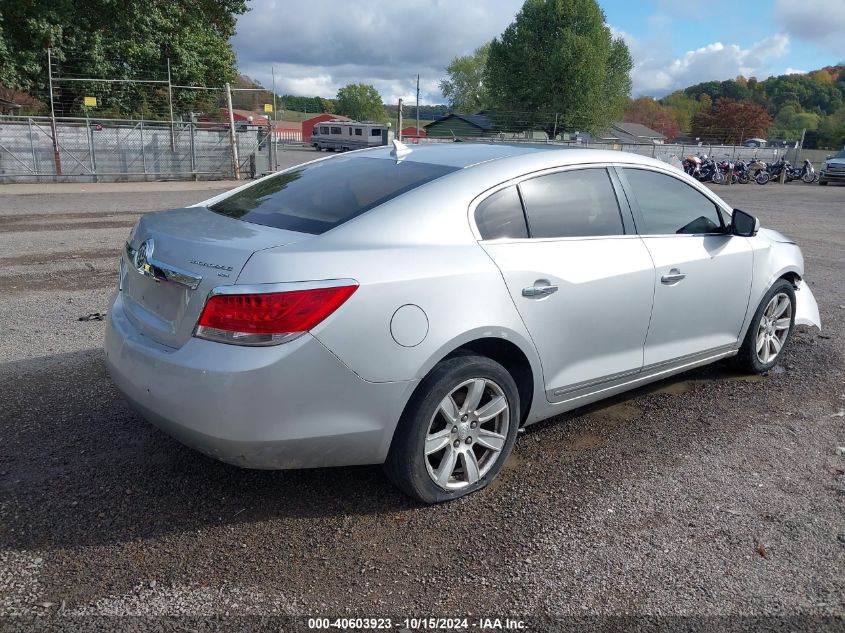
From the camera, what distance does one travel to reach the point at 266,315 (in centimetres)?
A: 268

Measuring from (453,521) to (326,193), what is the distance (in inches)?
67.5

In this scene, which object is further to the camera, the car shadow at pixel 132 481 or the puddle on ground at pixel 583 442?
the puddle on ground at pixel 583 442

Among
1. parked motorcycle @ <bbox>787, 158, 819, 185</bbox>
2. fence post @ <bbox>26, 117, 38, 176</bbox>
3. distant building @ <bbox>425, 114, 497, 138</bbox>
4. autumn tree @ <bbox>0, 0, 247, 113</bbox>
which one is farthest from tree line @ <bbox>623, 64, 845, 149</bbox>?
fence post @ <bbox>26, 117, 38, 176</bbox>

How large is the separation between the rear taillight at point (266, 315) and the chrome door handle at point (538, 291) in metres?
1.01

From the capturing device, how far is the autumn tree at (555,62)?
62188 mm

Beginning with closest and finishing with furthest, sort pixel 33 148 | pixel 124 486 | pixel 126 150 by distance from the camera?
pixel 124 486
pixel 33 148
pixel 126 150

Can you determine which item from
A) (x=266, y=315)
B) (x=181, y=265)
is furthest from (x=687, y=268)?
(x=181, y=265)

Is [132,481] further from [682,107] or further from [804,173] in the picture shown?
[682,107]

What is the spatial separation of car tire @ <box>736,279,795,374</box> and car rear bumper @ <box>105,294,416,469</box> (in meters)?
3.08

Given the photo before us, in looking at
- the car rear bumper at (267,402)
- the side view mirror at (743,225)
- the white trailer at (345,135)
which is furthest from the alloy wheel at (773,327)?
the white trailer at (345,135)

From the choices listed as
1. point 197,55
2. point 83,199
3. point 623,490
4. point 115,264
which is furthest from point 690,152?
point 623,490

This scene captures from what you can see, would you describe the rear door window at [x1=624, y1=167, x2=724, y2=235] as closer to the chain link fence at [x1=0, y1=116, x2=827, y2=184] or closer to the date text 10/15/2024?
the date text 10/15/2024

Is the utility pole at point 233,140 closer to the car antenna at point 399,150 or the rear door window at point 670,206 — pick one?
the car antenna at point 399,150

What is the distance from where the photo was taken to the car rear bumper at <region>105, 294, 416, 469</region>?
8.81 ft
